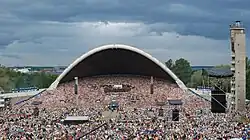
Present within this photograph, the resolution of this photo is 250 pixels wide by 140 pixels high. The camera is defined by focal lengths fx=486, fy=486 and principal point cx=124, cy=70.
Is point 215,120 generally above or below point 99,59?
below

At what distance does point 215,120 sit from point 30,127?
1190 centimetres

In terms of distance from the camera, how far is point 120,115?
124 ft

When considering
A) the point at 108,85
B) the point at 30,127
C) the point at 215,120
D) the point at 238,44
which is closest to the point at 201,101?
the point at 238,44

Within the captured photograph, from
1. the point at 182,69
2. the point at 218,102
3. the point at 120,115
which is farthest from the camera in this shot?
the point at 182,69

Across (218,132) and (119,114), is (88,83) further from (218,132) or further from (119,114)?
(218,132)

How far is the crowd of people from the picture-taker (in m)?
25.6

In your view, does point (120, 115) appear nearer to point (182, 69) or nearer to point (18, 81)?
point (18, 81)

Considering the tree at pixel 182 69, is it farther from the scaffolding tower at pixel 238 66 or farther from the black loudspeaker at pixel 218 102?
the black loudspeaker at pixel 218 102

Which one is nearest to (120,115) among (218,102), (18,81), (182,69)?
(218,102)

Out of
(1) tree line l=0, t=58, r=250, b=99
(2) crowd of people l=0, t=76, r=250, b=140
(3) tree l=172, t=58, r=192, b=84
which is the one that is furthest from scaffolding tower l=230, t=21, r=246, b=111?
(3) tree l=172, t=58, r=192, b=84

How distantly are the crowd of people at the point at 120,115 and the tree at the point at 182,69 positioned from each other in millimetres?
43336

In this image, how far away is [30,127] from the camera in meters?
30.8

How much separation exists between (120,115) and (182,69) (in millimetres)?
70178

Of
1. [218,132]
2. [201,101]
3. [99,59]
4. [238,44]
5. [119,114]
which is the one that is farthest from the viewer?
[99,59]
